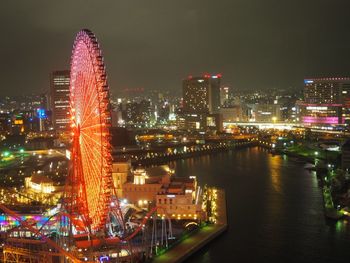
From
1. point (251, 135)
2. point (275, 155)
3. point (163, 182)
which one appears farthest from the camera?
point (251, 135)

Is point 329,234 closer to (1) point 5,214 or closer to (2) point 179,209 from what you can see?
(2) point 179,209

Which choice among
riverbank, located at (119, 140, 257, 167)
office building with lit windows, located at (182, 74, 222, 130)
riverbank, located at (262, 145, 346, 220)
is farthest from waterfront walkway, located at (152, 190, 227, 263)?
office building with lit windows, located at (182, 74, 222, 130)

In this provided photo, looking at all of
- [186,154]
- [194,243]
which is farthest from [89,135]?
[186,154]

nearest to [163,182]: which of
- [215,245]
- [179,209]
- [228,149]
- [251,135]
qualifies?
[179,209]

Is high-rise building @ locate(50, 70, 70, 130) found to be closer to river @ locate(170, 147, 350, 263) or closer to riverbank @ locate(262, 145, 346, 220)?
riverbank @ locate(262, 145, 346, 220)

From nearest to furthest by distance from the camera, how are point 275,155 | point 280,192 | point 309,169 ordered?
point 280,192
point 309,169
point 275,155
